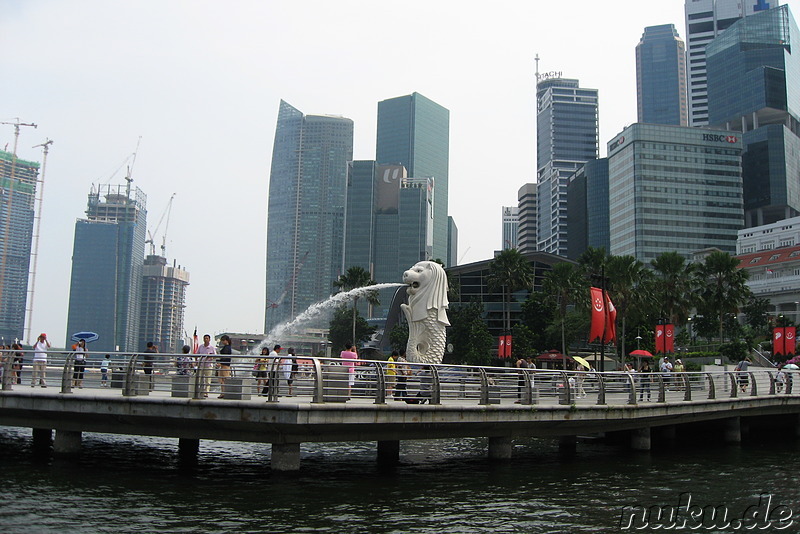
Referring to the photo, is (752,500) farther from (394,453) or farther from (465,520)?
(394,453)

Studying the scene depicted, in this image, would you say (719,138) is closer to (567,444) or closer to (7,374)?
(567,444)

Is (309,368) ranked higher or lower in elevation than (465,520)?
higher

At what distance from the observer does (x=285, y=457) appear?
18062 mm

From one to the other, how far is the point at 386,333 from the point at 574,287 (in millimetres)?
49521

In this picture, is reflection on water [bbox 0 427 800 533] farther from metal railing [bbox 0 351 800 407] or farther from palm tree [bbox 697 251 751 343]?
palm tree [bbox 697 251 751 343]

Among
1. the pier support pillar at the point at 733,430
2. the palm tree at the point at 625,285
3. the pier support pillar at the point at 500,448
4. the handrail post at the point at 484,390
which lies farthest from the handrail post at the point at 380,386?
the palm tree at the point at 625,285

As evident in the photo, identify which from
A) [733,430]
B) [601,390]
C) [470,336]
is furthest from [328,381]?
[470,336]

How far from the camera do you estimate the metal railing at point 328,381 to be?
1719 cm

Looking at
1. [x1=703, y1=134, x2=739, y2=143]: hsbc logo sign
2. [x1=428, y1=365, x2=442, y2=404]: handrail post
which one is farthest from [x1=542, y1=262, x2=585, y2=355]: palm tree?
[x1=703, y1=134, x2=739, y2=143]: hsbc logo sign

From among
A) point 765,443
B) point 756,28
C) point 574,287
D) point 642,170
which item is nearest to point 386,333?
point 574,287

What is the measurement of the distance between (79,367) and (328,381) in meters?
6.95

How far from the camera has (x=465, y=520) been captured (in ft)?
47.9

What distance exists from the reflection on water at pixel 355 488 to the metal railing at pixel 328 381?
197 cm

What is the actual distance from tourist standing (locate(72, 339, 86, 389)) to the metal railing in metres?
0.06
